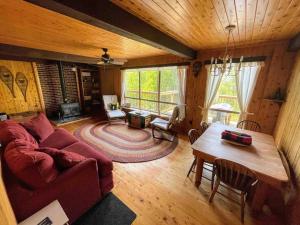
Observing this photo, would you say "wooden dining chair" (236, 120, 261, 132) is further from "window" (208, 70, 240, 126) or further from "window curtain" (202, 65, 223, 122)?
"window curtain" (202, 65, 223, 122)

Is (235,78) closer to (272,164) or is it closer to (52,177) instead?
(272,164)

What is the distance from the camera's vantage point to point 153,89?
15.5ft

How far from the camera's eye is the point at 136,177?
7.35 ft

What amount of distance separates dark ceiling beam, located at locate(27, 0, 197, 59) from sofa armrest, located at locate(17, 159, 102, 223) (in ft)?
4.82

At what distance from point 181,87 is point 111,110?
2.86 metres

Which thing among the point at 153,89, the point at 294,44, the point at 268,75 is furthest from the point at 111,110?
the point at 294,44

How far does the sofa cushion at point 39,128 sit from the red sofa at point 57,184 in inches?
15.6

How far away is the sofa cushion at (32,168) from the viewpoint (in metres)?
1.15

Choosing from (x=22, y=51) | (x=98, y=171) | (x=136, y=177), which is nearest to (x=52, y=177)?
(x=98, y=171)

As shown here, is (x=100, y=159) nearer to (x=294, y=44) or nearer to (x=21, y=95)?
(x=294, y=44)

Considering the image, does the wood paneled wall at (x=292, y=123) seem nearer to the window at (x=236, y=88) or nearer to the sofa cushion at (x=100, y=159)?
the window at (x=236, y=88)

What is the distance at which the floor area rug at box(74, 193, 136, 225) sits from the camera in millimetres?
1534

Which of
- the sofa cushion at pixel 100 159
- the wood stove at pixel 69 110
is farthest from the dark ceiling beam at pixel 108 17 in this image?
the wood stove at pixel 69 110

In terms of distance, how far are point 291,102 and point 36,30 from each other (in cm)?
411
